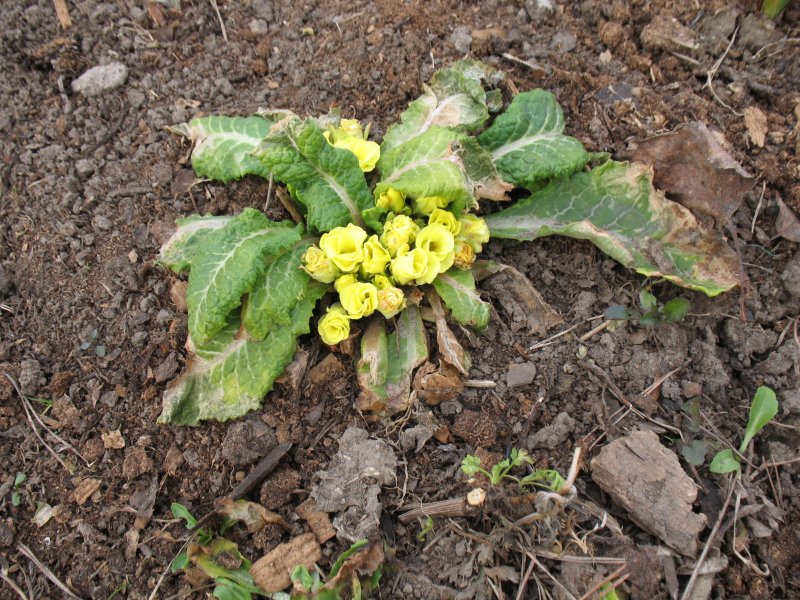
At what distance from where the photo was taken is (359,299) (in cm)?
272

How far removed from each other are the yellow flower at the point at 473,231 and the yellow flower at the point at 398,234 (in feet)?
0.74

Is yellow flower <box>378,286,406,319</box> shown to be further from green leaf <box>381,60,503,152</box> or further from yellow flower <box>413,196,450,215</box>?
green leaf <box>381,60,503,152</box>

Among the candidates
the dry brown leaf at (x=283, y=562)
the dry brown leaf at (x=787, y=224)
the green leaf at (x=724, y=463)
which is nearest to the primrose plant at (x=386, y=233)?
the dry brown leaf at (x=787, y=224)

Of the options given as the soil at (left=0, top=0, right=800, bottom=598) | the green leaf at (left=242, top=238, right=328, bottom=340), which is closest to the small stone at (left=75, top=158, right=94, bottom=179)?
the soil at (left=0, top=0, right=800, bottom=598)

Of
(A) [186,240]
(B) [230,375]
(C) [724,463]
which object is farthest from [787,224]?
(A) [186,240]

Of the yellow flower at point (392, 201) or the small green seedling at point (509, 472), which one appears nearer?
the small green seedling at point (509, 472)

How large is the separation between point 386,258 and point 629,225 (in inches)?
47.6

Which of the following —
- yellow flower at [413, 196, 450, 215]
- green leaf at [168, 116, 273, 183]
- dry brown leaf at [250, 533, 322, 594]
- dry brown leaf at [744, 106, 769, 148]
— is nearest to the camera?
dry brown leaf at [250, 533, 322, 594]

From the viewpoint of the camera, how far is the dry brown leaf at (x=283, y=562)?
7.91 feet

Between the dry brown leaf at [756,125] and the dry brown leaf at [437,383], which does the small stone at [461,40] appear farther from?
the dry brown leaf at [437,383]

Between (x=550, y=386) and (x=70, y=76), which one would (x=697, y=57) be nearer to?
(x=550, y=386)

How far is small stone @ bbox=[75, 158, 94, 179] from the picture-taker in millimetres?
3322

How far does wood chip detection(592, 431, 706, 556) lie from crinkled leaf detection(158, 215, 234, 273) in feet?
6.37

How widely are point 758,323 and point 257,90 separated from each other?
2813 millimetres
